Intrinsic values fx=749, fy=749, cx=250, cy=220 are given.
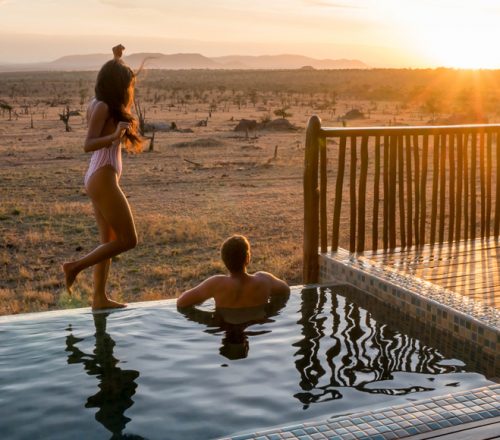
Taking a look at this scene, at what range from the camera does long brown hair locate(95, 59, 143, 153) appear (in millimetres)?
5078

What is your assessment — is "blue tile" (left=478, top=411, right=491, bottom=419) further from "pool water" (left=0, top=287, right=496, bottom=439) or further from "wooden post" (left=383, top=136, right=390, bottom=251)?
"wooden post" (left=383, top=136, right=390, bottom=251)

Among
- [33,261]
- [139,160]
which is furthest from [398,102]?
[33,261]

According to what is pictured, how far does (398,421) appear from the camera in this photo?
10.9 feet

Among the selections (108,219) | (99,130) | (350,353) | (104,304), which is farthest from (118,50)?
(350,353)

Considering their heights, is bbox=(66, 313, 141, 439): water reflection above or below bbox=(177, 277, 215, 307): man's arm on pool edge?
below

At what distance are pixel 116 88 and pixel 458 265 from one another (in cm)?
317

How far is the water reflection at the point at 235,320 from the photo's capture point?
4.92 m

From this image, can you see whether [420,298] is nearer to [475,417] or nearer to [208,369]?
[208,369]

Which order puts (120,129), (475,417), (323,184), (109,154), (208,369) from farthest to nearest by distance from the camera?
(323,184), (109,154), (120,129), (208,369), (475,417)

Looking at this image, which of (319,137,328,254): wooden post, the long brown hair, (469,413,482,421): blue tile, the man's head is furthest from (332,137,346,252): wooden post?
(469,413,482,421): blue tile

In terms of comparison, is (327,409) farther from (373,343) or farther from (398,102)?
(398,102)

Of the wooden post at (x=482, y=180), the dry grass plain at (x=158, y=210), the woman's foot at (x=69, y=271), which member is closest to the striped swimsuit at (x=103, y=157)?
the woman's foot at (x=69, y=271)

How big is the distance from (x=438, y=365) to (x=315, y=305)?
137 cm

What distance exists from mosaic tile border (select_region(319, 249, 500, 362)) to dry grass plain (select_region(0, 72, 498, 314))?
2554mm
